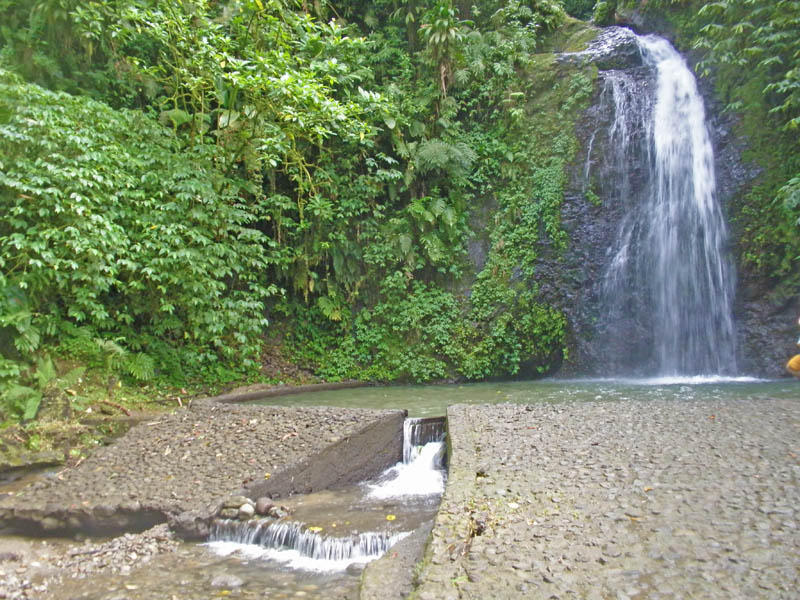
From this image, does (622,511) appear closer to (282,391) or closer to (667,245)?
(282,391)

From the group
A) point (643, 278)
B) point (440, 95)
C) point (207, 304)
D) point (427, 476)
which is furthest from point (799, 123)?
point (207, 304)

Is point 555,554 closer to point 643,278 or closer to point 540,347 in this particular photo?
point 540,347

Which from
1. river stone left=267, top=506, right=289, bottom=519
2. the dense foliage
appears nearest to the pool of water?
the dense foliage

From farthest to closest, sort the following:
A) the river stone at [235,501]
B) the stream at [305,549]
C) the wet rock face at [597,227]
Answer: the wet rock face at [597,227] < the river stone at [235,501] < the stream at [305,549]

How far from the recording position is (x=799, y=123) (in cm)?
951

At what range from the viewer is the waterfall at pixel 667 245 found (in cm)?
1032

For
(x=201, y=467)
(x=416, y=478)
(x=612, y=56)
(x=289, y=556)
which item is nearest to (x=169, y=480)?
(x=201, y=467)

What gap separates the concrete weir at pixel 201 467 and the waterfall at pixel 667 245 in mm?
6635

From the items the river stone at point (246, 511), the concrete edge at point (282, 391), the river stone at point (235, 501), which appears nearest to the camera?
the river stone at point (246, 511)

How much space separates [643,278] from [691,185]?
88.4 inches

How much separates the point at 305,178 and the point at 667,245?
25.4ft

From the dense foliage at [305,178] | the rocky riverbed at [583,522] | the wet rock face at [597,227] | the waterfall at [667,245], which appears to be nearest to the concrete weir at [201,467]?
the rocky riverbed at [583,522]

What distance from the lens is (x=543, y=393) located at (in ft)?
27.9

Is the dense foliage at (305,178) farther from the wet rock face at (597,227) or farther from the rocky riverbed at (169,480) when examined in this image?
the rocky riverbed at (169,480)
